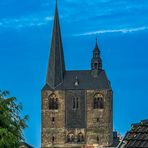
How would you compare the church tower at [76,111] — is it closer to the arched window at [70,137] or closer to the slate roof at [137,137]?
the arched window at [70,137]

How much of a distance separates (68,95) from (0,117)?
270ft

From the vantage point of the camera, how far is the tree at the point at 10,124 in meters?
18.4

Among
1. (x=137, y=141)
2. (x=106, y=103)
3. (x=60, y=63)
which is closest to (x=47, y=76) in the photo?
(x=60, y=63)

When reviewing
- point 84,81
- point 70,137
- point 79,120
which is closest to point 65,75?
point 84,81

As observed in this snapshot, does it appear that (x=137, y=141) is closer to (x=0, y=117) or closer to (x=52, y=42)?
(x=0, y=117)

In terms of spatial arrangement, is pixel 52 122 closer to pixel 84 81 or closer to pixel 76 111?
pixel 76 111

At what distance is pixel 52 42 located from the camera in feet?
348

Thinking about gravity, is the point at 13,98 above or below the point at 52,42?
below

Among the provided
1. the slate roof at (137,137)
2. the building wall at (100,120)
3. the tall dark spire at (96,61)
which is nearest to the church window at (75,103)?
the building wall at (100,120)

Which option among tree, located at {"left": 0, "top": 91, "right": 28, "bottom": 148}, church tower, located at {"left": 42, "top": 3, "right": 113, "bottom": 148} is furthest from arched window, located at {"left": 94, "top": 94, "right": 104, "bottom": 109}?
tree, located at {"left": 0, "top": 91, "right": 28, "bottom": 148}

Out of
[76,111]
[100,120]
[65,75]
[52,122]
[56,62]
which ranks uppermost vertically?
[56,62]

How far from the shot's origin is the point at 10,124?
775 inches

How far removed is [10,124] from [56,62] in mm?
84485

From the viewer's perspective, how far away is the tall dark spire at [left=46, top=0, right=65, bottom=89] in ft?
337
